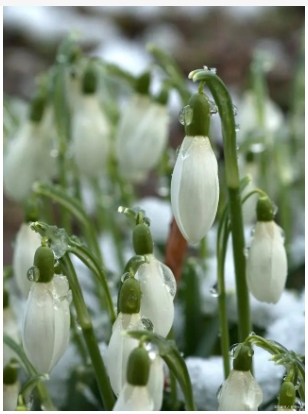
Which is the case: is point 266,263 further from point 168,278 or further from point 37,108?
point 37,108

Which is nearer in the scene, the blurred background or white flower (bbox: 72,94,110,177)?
white flower (bbox: 72,94,110,177)

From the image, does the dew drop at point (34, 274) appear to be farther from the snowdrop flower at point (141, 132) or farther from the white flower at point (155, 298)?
the snowdrop flower at point (141, 132)

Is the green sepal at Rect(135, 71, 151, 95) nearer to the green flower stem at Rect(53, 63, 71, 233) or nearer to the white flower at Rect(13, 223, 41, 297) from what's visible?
the green flower stem at Rect(53, 63, 71, 233)

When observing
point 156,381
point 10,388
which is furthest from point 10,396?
point 156,381

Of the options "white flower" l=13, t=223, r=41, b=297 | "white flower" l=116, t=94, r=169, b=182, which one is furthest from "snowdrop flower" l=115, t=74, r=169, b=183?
"white flower" l=13, t=223, r=41, b=297

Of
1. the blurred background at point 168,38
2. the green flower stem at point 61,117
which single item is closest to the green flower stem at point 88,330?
the green flower stem at point 61,117

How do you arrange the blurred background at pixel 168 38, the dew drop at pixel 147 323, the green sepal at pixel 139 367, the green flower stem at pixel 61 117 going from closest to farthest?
the green sepal at pixel 139 367 → the dew drop at pixel 147 323 → the green flower stem at pixel 61 117 → the blurred background at pixel 168 38

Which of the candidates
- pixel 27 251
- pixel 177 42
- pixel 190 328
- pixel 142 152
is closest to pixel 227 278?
pixel 190 328
